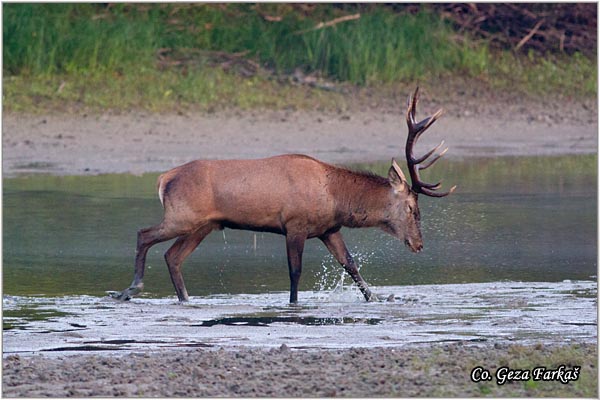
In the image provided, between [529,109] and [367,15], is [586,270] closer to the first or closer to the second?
[529,109]

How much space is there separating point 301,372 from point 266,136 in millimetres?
9526

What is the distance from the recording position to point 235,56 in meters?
18.7

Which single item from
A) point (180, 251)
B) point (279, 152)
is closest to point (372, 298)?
point (180, 251)

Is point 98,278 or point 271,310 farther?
point 98,278

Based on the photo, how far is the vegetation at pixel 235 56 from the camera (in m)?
17.3

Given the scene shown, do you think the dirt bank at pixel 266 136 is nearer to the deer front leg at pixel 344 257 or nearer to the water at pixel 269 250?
the water at pixel 269 250

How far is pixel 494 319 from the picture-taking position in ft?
27.7

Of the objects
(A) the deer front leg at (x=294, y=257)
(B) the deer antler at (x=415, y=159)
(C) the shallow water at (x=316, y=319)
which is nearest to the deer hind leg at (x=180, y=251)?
(C) the shallow water at (x=316, y=319)

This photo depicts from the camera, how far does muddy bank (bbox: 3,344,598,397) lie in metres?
6.39

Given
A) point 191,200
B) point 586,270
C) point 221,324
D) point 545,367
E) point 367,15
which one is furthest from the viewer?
point 367,15

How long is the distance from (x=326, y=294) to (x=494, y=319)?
5.42ft

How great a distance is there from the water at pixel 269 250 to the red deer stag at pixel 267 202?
32 cm

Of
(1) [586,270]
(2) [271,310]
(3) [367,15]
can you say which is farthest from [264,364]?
(3) [367,15]

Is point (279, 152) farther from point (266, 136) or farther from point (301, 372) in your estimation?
point (301, 372)
